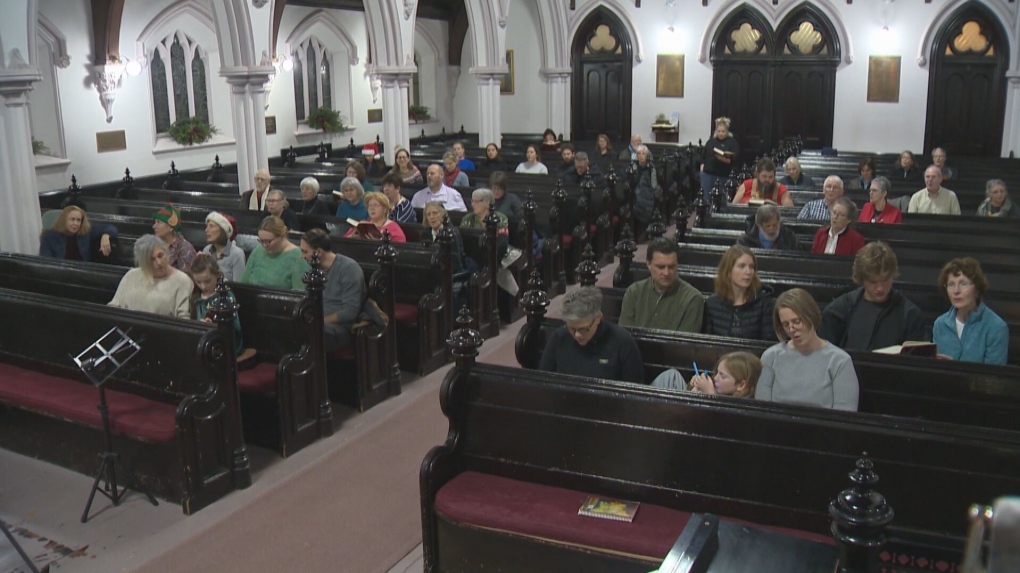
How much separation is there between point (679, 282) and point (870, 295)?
106 centimetres

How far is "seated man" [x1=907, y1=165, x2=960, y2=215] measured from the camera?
851 centimetres

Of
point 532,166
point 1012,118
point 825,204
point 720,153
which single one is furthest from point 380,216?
point 1012,118

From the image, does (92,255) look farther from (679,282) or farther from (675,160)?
(675,160)

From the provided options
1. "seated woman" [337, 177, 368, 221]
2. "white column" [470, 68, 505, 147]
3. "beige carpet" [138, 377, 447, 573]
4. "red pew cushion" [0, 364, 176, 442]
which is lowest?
"beige carpet" [138, 377, 447, 573]

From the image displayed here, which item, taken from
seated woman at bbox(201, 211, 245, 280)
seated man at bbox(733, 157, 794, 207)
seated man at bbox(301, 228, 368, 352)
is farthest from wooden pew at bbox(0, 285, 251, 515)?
seated man at bbox(733, 157, 794, 207)

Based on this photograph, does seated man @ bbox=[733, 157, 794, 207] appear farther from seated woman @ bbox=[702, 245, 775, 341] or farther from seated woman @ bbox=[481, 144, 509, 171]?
seated woman @ bbox=[481, 144, 509, 171]

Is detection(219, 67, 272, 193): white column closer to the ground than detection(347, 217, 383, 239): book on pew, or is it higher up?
higher up

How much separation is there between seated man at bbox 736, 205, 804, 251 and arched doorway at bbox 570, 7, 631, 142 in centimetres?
1310

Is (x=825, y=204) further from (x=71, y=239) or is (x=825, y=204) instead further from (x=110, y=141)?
(x=110, y=141)

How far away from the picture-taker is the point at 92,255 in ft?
26.2

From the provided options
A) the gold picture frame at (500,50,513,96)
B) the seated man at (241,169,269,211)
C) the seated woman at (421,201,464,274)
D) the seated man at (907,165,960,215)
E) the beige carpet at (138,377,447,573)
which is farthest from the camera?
the gold picture frame at (500,50,513,96)

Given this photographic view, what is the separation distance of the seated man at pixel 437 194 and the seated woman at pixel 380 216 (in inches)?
56.5

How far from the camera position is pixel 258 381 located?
5637mm

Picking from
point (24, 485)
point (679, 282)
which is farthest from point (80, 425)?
point (679, 282)
